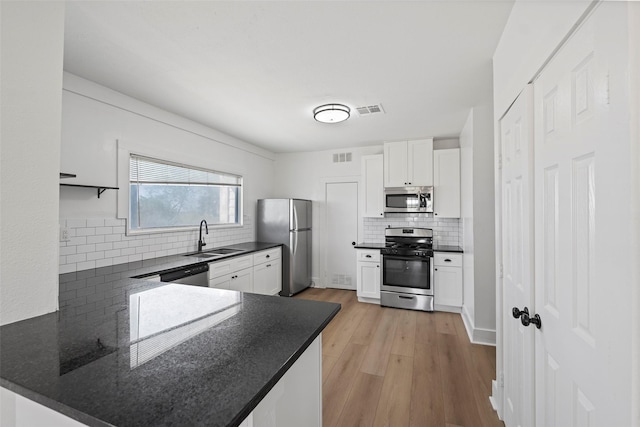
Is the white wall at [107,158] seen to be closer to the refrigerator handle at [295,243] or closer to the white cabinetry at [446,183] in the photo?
the refrigerator handle at [295,243]

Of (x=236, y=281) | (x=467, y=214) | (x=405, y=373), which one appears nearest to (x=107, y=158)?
(x=236, y=281)

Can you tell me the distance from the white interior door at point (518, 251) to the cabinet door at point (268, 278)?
294cm

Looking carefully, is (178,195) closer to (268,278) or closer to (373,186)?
(268,278)

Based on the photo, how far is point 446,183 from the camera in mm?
4082

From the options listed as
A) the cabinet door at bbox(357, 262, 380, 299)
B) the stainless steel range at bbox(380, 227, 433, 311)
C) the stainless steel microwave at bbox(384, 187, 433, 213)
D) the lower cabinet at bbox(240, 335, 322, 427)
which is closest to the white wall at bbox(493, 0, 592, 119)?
the lower cabinet at bbox(240, 335, 322, 427)

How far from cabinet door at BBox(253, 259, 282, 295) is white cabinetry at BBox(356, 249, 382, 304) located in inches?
51.2

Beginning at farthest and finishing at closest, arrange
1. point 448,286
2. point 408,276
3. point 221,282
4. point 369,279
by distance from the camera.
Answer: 1. point 369,279
2. point 408,276
3. point 448,286
4. point 221,282

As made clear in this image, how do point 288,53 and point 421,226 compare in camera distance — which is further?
point 421,226

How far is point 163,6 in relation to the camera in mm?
1573

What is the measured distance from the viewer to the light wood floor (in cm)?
191

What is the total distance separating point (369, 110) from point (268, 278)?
9.02ft

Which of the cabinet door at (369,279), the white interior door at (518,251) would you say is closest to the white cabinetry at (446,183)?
the cabinet door at (369,279)

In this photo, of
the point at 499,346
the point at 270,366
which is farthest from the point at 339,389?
the point at 270,366

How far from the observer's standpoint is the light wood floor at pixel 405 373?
1914mm
